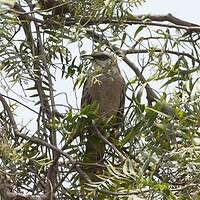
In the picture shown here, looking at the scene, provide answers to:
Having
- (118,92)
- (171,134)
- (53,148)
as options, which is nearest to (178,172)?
(171,134)

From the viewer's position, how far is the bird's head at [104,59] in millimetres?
1396

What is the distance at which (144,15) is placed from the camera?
1554 millimetres

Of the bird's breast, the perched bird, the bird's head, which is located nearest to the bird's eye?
the bird's head

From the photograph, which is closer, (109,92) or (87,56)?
(87,56)

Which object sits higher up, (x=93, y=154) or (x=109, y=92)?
(x=109, y=92)

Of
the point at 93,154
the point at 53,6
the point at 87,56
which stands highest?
the point at 53,6

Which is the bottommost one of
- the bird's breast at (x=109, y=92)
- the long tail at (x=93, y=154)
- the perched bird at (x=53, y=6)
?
the long tail at (x=93, y=154)

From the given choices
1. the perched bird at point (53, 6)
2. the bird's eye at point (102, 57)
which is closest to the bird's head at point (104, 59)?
the bird's eye at point (102, 57)

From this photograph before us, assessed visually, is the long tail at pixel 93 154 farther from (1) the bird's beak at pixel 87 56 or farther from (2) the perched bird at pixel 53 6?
(2) the perched bird at pixel 53 6

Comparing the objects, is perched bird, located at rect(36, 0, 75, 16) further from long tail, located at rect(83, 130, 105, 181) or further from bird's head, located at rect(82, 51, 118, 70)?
long tail, located at rect(83, 130, 105, 181)

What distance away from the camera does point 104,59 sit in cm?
151

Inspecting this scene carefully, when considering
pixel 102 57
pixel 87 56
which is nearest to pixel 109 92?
pixel 102 57

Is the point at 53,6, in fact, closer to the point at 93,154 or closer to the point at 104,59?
the point at 104,59

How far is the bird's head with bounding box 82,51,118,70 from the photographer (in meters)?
1.40
